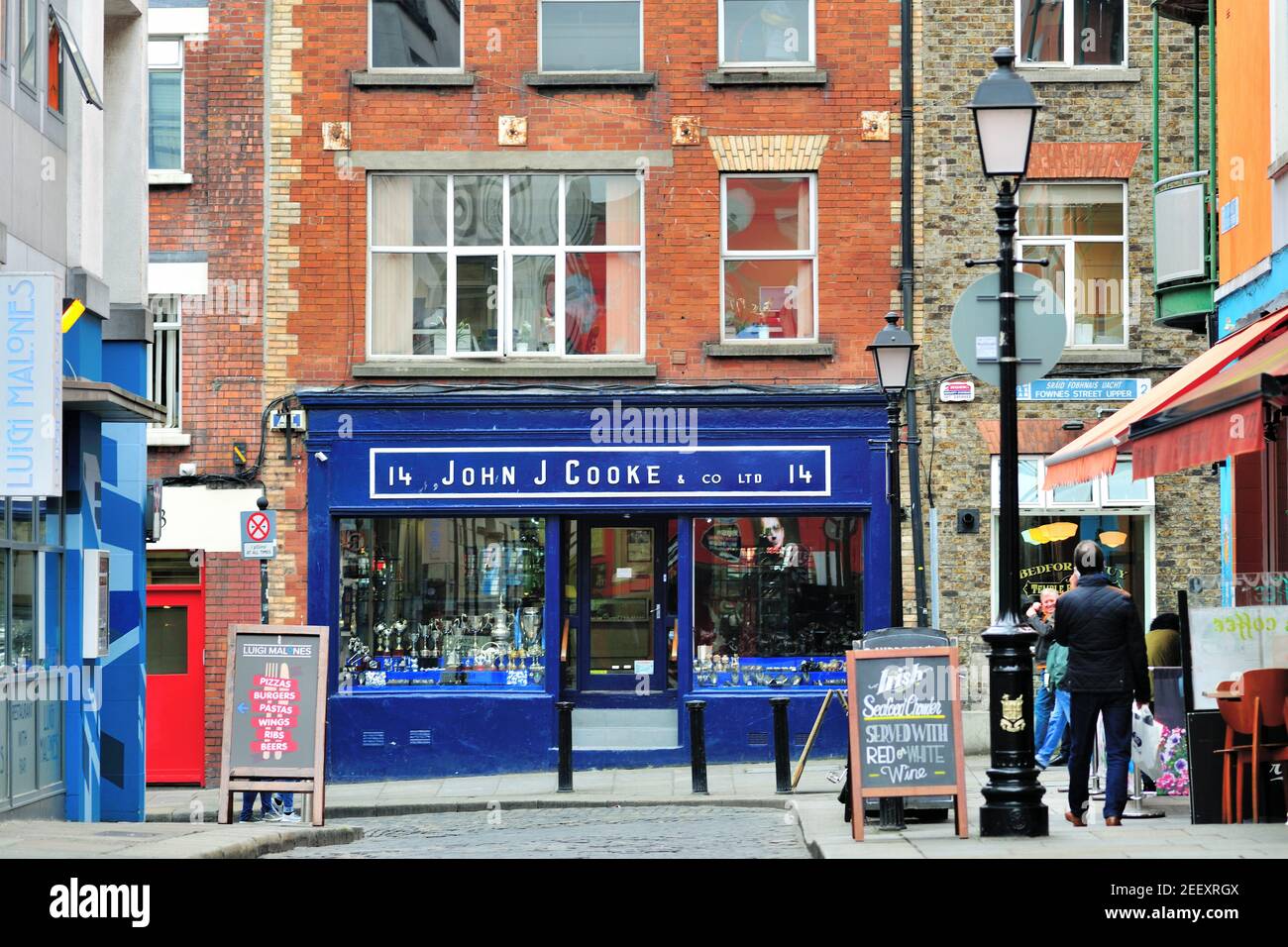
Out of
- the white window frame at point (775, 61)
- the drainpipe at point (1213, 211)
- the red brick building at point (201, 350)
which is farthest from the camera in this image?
the white window frame at point (775, 61)

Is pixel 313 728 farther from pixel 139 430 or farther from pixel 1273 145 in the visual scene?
pixel 1273 145

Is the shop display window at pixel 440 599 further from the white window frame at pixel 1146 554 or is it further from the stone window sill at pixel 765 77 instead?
the stone window sill at pixel 765 77

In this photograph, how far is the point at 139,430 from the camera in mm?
17953

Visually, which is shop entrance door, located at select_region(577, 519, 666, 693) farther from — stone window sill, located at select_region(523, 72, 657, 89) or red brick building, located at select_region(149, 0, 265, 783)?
stone window sill, located at select_region(523, 72, 657, 89)

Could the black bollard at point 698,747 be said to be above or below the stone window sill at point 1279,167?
below

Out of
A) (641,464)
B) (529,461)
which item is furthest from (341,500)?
(641,464)

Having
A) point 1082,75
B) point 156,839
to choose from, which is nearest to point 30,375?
point 156,839

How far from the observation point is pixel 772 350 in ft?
67.2

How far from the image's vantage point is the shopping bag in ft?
46.0

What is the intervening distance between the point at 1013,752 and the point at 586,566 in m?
9.55

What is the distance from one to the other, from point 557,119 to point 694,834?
9490mm

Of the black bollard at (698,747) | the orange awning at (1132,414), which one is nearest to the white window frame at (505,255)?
the black bollard at (698,747)

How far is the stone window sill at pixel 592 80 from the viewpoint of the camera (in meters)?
20.6

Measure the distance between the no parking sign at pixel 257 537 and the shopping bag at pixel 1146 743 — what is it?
8791 millimetres
